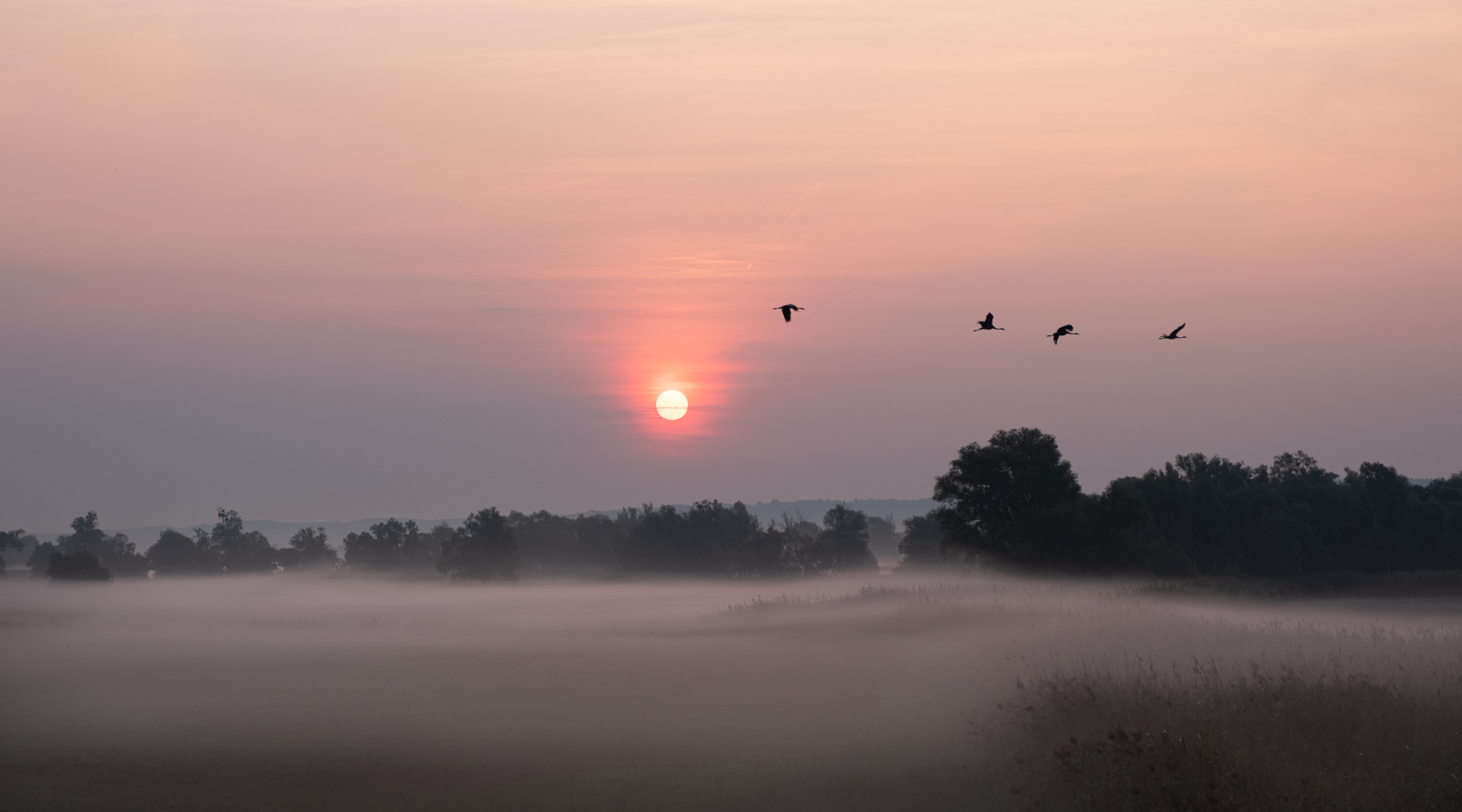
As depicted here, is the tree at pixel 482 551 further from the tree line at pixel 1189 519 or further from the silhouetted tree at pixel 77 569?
the tree line at pixel 1189 519

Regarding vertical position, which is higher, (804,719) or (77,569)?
(77,569)

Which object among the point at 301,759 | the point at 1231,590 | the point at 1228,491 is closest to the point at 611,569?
the point at 1228,491

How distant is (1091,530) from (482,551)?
103830mm

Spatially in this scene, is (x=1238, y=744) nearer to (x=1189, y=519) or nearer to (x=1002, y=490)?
(x=1002, y=490)

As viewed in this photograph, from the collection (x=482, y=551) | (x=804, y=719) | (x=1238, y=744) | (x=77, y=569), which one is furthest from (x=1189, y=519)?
(x=77, y=569)

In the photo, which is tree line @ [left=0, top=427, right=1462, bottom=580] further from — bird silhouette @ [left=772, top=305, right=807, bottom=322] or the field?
bird silhouette @ [left=772, top=305, right=807, bottom=322]

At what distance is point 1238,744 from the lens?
17.7 meters

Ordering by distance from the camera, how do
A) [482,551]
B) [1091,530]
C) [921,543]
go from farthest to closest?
1. [921,543]
2. [482,551]
3. [1091,530]

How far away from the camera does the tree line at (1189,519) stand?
231 ft

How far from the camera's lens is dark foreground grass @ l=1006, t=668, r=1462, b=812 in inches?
607

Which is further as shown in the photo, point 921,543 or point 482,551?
point 921,543

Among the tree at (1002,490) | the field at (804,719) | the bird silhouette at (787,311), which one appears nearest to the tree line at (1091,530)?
the tree at (1002,490)

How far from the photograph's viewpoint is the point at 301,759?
24.8 metres

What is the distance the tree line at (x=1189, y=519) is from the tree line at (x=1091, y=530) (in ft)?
0.37
